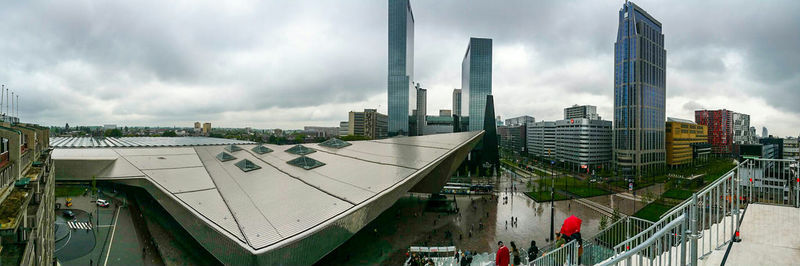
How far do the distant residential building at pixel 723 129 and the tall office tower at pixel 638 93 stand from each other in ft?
183

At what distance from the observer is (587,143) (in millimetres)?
59812

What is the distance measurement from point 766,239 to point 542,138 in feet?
259

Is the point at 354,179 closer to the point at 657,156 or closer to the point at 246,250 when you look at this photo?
the point at 246,250

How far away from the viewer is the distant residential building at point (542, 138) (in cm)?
7156

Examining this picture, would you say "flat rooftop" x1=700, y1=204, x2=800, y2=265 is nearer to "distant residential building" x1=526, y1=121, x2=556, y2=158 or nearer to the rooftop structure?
the rooftop structure

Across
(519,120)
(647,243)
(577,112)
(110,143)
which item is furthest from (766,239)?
(519,120)

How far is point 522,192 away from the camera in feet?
121

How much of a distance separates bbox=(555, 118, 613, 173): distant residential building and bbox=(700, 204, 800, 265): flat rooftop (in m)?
60.6

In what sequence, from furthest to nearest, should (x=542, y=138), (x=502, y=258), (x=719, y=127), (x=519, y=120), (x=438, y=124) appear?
(x=519, y=120), (x=438, y=124), (x=719, y=127), (x=542, y=138), (x=502, y=258)

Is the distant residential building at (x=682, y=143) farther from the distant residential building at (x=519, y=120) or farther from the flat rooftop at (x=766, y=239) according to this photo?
the flat rooftop at (x=766, y=239)

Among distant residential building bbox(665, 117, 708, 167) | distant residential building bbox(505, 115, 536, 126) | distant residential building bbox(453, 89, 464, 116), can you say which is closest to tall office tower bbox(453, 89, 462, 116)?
distant residential building bbox(453, 89, 464, 116)

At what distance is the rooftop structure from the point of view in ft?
30.3

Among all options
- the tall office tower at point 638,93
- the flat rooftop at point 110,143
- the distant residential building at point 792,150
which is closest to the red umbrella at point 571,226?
the distant residential building at point 792,150

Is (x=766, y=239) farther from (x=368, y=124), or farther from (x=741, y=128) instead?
(x=741, y=128)
